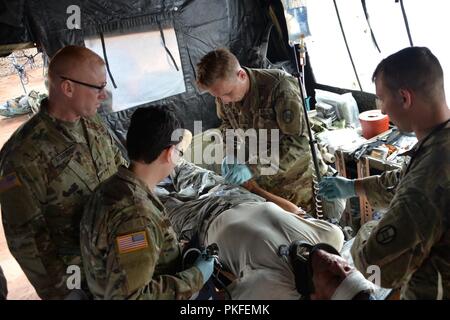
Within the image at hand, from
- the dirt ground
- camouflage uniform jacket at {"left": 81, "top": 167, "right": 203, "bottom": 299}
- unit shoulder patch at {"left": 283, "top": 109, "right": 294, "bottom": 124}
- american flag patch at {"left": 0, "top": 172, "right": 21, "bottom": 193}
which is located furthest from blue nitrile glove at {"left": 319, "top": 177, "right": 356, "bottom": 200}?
the dirt ground

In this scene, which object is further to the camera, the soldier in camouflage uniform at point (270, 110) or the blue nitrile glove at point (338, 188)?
the soldier in camouflage uniform at point (270, 110)

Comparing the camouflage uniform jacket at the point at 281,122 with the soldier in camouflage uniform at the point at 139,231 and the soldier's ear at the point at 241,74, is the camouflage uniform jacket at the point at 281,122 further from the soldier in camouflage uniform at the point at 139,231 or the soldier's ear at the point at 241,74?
the soldier in camouflage uniform at the point at 139,231

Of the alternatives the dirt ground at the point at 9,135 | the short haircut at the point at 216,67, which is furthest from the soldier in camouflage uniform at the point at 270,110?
the dirt ground at the point at 9,135

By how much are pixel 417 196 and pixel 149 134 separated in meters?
1.04

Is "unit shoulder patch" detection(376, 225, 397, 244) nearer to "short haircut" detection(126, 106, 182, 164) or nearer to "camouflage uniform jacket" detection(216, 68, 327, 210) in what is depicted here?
"short haircut" detection(126, 106, 182, 164)

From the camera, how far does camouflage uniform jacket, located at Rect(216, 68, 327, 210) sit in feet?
9.41

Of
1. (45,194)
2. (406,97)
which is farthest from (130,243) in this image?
(406,97)

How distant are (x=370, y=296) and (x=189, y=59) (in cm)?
376

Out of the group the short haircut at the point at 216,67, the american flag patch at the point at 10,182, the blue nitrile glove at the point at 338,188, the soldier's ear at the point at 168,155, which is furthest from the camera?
the short haircut at the point at 216,67

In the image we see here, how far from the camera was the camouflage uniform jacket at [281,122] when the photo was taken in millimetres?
2869

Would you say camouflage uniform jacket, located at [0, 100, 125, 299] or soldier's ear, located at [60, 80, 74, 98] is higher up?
soldier's ear, located at [60, 80, 74, 98]

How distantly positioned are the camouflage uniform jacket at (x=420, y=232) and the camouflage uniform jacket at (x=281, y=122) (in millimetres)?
1419

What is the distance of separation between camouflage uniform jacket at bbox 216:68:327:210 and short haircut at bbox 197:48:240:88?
0.35 metres
